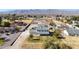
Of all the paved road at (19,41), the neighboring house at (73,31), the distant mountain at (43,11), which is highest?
the distant mountain at (43,11)

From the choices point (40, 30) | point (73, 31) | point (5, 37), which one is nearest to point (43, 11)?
point (40, 30)

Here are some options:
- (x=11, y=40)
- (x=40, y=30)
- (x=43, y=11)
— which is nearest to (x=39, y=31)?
(x=40, y=30)

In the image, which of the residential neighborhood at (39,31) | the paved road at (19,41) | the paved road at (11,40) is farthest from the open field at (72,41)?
the paved road at (11,40)

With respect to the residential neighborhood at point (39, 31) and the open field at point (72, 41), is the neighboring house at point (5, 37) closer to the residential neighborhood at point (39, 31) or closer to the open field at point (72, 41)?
the residential neighborhood at point (39, 31)

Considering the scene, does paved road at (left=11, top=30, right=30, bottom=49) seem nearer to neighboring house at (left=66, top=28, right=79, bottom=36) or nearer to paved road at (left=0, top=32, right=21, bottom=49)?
paved road at (left=0, top=32, right=21, bottom=49)

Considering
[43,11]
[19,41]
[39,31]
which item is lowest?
[19,41]

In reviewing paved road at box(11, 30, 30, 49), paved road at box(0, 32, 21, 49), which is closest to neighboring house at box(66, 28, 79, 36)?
paved road at box(11, 30, 30, 49)

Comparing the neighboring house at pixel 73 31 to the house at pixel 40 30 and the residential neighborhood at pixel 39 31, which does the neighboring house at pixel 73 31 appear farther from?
the house at pixel 40 30

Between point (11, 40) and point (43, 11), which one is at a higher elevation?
point (43, 11)

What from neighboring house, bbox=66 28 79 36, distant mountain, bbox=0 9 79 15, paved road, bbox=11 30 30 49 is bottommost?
paved road, bbox=11 30 30 49

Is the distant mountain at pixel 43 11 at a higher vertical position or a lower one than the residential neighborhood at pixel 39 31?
higher

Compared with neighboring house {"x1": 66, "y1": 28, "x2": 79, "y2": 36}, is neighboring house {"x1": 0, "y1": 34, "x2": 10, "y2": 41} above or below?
below

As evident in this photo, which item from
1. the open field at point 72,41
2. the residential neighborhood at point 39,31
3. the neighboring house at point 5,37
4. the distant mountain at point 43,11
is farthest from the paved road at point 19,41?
the open field at point 72,41

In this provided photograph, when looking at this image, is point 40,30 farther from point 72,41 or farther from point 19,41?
point 72,41
